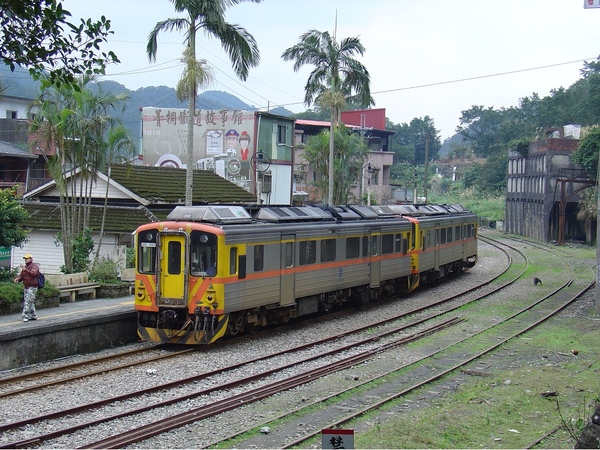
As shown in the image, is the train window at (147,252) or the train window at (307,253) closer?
the train window at (147,252)

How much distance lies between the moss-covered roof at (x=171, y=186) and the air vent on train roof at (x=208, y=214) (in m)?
8.19

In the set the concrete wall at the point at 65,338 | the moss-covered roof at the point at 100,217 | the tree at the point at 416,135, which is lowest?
the concrete wall at the point at 65,338

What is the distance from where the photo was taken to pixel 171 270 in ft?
50.3

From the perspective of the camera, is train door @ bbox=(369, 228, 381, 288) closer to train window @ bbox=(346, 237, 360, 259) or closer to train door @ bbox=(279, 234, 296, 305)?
train window @ bbox=(346, 237, 360, 259)

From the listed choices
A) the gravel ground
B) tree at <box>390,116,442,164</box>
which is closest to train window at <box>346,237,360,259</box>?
the gravel ground

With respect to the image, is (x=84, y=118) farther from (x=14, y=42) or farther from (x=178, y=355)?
(x=14, y=42)

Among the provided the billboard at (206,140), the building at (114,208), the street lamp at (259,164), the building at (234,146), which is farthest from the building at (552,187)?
the building at (114,208)

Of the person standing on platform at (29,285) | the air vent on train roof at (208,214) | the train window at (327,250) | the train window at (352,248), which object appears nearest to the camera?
the person standing on platform at (29,285)

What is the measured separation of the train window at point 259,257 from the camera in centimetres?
1614

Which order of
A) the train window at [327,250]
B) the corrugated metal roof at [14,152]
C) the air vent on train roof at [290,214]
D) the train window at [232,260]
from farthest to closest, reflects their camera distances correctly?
1. the corrugated metal roof at [14,152]
2. the train window at [327,250]
3. the air vent on train roof at [290,214]
4. the train window at [232,260]

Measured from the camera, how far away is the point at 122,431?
9703 mm

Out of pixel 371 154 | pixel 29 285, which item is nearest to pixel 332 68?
pixel 29 285

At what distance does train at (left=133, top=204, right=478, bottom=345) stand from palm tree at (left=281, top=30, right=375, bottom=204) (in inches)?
354

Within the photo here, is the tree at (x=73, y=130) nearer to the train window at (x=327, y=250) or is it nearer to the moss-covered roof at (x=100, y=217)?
the moss-covered roof at (x=100, y=217)
